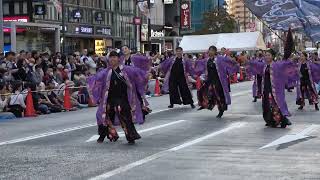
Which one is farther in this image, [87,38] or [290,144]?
[87,38]

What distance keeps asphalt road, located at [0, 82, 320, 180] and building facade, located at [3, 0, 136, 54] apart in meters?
30.4

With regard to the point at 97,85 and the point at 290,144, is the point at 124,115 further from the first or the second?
the point at 290,144

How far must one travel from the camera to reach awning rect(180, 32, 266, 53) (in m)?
41.8

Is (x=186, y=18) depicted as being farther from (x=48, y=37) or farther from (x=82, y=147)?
(x=82, y=147)

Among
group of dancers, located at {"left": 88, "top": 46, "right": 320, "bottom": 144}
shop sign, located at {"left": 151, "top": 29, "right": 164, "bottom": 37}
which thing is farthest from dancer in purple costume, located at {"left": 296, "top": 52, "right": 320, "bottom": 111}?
shop sign, located at {"left": 151, "top": 29, "right": 164, "bottom": 37}

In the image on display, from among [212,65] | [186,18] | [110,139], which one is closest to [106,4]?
[186,18]

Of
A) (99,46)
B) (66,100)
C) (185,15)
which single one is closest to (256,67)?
(66,100)

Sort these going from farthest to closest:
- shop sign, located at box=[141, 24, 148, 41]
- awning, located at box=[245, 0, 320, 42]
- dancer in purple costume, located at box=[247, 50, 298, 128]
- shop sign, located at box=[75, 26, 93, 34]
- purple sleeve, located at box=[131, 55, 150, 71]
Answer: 1. shop sign, located at box=[141, 24, 148, 41]
2. shop sign, located at box=[75, 26, 93, 34]
3. purple sleeve, located at box=[131, 55, 150, 71]
4. dancer in purple costume, located at box=[247, 50, 298, 128]
5. awning, located at box=[245, 0, 320, 42]

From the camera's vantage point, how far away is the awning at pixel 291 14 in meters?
12.2

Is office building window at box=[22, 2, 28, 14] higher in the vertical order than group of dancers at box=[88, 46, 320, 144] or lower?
higher

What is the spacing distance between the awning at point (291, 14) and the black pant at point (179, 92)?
18.4 feet

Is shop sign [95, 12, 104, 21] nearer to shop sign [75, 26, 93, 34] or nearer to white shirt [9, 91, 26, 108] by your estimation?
shop sign [75, 26, 93, 34]

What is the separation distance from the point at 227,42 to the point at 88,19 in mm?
18612

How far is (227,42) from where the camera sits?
1690 inches
